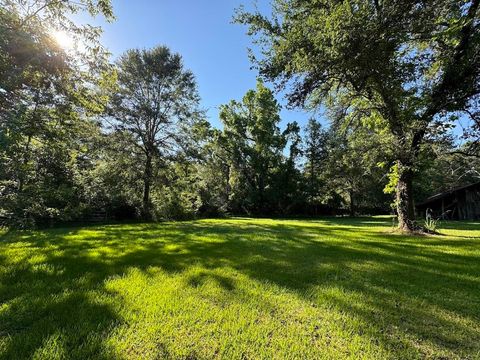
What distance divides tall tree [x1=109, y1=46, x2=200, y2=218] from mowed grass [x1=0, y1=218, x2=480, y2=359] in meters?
13.1

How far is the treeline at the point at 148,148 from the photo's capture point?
6.88 metres

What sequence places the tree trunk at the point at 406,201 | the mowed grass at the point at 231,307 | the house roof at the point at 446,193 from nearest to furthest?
1. the mowed grass at the point at 231,307
2. the tree trunk at the point at 406,201
3. the house roof at the point at 446,193

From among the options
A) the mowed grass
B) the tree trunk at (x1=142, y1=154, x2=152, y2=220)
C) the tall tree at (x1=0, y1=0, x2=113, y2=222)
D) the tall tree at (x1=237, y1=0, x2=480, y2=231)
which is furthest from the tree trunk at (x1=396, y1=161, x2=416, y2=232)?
the tree trunk at (x1=142, y1=154, x2=152, y2=220)

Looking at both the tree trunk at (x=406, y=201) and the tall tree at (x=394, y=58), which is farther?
the tree trunk at (x=406, y=201)

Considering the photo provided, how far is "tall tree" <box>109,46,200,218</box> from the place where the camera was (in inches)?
677

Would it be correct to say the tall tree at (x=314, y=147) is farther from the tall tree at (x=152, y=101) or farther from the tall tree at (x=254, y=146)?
the tall tree at (x=152, y=101)

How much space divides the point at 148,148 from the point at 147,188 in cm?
264

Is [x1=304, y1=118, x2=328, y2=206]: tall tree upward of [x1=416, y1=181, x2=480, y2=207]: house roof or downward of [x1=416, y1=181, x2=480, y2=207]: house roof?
upward

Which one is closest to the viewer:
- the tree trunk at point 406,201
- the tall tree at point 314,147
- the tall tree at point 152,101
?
the tree trunk at point 406,201

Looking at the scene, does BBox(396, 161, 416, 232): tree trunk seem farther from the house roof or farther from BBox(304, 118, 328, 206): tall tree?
BBox(304, 118, 328, 206): tall tree

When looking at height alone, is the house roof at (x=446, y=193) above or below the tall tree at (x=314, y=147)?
below

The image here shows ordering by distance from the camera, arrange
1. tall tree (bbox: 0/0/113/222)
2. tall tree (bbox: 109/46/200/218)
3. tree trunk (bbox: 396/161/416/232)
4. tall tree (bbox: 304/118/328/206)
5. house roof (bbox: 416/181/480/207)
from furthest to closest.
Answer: tall tree (bbox: 304/118/328/206)
house roof (bbox: 416/181/480/207)
tall tree (bbox: 109/46/200/218)
tree trunk (bbox: 396/161/416/232)
tall tree (bbox: 0/0/113/222)

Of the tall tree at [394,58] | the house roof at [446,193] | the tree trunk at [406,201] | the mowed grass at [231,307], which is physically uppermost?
the tall tree at [394,58]

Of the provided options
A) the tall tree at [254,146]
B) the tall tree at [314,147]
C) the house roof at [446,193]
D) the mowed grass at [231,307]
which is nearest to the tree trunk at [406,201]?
the mowed grass at [231,307]
